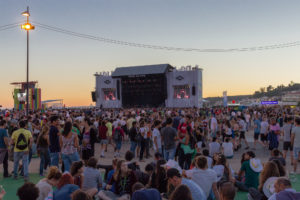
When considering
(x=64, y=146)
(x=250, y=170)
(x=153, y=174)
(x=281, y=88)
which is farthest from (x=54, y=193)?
(x=281, y=88)

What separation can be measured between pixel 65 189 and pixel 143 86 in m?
41.4

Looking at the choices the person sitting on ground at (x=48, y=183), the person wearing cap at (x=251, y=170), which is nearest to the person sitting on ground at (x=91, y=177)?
the person sitting on ground at (x=48, y=183)

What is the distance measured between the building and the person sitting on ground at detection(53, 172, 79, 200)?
39.0 m

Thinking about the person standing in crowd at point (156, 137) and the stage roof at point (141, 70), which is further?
the stage roof at point (141, 70)

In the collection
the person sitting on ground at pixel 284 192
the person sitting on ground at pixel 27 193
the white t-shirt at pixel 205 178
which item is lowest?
the white t-shirt at pixel 205 178

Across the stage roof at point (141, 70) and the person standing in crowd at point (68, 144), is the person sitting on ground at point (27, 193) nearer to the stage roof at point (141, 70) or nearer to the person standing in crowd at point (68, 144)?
the person standing in crowd at point (68, 144)

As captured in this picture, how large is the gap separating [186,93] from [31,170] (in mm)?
37147

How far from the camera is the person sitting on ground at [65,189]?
3.57 m

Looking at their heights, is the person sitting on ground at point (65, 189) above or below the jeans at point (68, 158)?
above

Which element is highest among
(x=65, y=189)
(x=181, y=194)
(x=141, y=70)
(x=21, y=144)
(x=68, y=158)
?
(x=141, y=70)

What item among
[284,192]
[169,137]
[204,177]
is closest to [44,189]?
[204,177]

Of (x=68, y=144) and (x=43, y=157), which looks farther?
(x=43, y=157)

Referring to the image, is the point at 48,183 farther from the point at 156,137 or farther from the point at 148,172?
the point at 156,137

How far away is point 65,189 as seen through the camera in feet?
11.8
